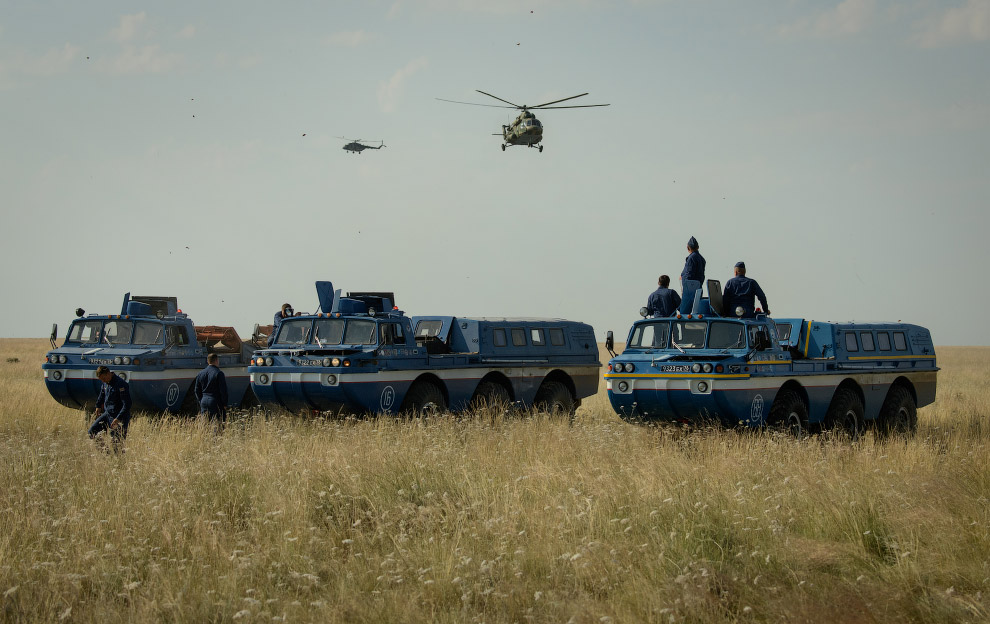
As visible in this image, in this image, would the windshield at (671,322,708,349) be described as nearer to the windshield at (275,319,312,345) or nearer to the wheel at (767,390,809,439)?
the wheel at (767,390,809,439)

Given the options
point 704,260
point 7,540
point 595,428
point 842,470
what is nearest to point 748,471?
point 842,470

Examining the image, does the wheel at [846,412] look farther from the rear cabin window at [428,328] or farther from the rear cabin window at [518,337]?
the rear cabin window at [428,328]

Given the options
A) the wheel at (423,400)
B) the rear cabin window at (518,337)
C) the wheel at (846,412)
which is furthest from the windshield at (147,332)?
the wheel at (846,412)

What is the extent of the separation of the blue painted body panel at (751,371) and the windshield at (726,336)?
2 centimetres

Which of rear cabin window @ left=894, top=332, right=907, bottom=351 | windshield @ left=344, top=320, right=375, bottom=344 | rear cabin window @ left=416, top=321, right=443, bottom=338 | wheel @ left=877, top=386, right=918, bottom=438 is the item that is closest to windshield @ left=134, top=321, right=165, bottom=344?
windshield @ left=344, top=320, right=375, bottom=344


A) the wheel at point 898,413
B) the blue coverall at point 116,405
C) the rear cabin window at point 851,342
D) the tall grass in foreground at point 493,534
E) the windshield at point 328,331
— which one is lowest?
the tall grass in foreground at point 493,534

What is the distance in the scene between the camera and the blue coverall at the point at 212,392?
14.6 m

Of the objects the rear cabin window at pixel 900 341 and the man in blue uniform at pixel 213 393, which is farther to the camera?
the rear cabin window at pixel 900 341

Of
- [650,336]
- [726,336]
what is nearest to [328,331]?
[650,336]

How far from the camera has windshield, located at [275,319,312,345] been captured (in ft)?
55.7

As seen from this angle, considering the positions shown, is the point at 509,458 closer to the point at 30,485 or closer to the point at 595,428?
the point at 595,428

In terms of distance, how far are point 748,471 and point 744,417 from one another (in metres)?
3.46

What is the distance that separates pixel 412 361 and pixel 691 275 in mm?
4936

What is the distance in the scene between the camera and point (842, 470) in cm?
1146
